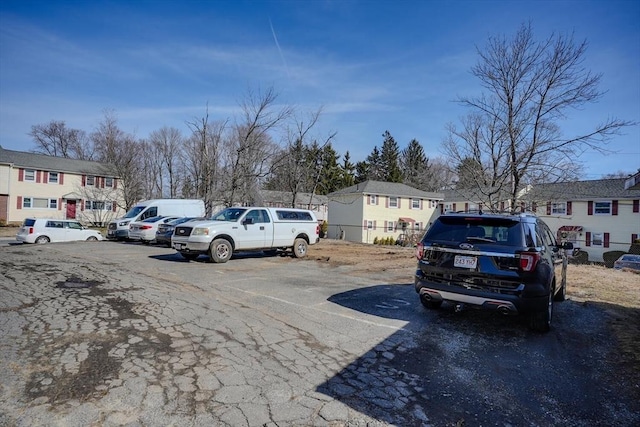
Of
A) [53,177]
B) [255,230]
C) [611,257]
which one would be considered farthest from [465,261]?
[53,177]

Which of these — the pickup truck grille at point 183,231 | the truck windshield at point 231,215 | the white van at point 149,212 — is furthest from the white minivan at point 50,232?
the truck windshield at point 231,215

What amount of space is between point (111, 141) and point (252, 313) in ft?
151

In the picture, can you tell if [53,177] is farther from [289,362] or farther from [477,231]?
[477,231]

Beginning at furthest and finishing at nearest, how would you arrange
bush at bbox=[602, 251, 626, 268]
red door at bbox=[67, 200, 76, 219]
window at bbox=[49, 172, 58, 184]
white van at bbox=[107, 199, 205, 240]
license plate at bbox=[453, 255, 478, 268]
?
red door at bbox=[67, 200, 76, 219] → window at bbox=[49, 172, 58, 184] → bush at bbox=[602, 251, 626, 268] → white van at bbox=[107, 199, 205, 240] → license plate at bbox=[453, 255, 478, 268]

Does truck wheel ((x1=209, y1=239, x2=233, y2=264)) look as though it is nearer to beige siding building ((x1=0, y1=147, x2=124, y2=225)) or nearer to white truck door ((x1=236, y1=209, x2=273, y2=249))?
white truck door ((x1=236, y1=209, x2=273, y2=249))

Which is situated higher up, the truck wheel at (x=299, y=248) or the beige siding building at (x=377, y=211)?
the beige siding building at (x=377, y=211)

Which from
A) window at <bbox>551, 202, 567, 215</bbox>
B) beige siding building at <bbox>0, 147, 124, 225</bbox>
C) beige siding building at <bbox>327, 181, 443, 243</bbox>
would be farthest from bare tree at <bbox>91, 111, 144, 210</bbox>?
window at <bbox>551, 202, 567, 215</bbox>

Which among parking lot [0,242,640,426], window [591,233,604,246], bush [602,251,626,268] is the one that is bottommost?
bush [602,251,626,268]

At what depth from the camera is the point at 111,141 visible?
4391 centimetres

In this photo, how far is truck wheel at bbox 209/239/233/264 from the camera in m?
11.4

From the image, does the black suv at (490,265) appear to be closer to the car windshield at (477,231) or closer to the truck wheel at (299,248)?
the car windshield at (477,231)

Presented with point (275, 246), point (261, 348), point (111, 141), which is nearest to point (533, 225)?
point (261, 348)

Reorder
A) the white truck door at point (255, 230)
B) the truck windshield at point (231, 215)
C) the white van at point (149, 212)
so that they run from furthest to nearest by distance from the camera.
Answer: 1. the white van at point (149, 212)
2. the truck windshield at point (231, 215)
3. the white truck door at point (255, 230)

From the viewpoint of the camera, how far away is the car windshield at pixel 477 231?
16.7ft
